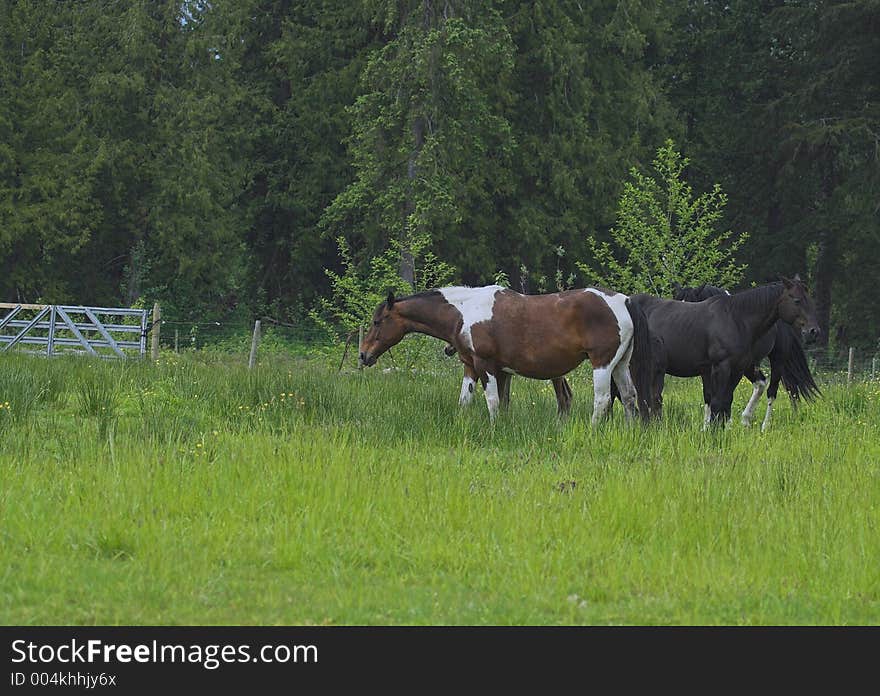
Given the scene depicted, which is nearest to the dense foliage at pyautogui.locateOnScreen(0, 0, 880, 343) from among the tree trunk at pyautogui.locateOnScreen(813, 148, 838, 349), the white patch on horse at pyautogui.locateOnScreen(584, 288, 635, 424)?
the tree trunk at pyautogui.locateOnScreen(813, 148, 838, 349)

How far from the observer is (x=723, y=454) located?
38.8 feet

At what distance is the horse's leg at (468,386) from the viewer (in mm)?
14422

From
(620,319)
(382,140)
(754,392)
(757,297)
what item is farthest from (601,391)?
(382,140)

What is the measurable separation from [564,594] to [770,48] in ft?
151

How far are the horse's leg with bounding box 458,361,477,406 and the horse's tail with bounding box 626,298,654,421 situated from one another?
1.93 metres

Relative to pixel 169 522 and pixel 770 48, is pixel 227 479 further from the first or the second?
pixel 770 48

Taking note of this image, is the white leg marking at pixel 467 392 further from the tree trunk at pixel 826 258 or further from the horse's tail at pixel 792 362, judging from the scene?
the tree trunk at pixel 826 258

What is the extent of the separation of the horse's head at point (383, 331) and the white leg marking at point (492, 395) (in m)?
1.53

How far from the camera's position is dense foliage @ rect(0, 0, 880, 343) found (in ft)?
124

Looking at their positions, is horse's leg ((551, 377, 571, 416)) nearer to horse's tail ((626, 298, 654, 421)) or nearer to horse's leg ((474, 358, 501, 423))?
horse's leg ((474, 358, 501, 423))

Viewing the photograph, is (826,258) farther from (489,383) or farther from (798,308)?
(489,383)

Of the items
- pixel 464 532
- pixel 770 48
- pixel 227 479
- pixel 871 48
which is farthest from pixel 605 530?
pixel 770 48

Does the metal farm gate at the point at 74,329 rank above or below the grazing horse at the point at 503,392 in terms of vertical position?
below

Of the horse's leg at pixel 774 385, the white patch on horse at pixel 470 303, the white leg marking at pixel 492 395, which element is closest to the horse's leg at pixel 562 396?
the white leg marking at pixel 492 395
